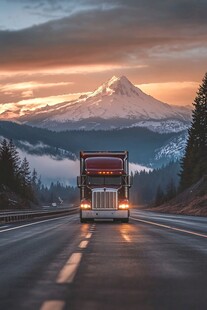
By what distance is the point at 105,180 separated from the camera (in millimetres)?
36438

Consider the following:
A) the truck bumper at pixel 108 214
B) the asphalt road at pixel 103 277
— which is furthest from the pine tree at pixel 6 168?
→ the asphalt road at pixel 103 277

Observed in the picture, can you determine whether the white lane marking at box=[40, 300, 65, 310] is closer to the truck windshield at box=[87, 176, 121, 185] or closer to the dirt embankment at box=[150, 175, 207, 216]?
the truck windshield at box=[87, 176, 121, 185]

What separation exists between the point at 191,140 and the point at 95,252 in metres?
94.1

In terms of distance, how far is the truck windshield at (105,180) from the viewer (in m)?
36.4

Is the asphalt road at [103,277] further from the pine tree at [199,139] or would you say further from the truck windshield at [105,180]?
the pine tree at [199,139]

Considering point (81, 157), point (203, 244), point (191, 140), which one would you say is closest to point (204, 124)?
point (191, 140)

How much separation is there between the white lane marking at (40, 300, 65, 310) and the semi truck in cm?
2796

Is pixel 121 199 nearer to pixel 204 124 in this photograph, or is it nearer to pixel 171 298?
pixel 171 298

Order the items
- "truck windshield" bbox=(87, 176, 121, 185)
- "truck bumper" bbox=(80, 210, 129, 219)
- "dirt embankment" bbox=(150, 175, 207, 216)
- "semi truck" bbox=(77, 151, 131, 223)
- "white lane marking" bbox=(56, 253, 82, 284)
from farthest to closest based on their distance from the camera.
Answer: "dirt embankment" bbox=(150, 175, 207, 216), "truck windshield" bbox=(87, 176, 121, 185), "semi truck" bbox=(77, 151, 131, 223), "truck bumper" bbox=(80, 210, 129, 219), "white lane marking" bbox=(56, 253, 82, 284)

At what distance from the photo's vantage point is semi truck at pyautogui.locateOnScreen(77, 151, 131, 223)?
35719 mm

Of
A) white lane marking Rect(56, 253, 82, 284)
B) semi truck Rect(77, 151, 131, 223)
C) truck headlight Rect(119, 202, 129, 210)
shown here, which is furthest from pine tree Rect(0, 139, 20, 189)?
white lane marking Rect(56, 253, 82, 284)

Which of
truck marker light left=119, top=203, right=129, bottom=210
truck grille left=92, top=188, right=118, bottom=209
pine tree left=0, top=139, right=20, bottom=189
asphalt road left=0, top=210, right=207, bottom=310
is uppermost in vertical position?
pine tree left=0, top=139, right=20, bottom=189

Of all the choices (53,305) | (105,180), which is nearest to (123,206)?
(105,180)

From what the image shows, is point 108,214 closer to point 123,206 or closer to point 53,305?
point 123,206
